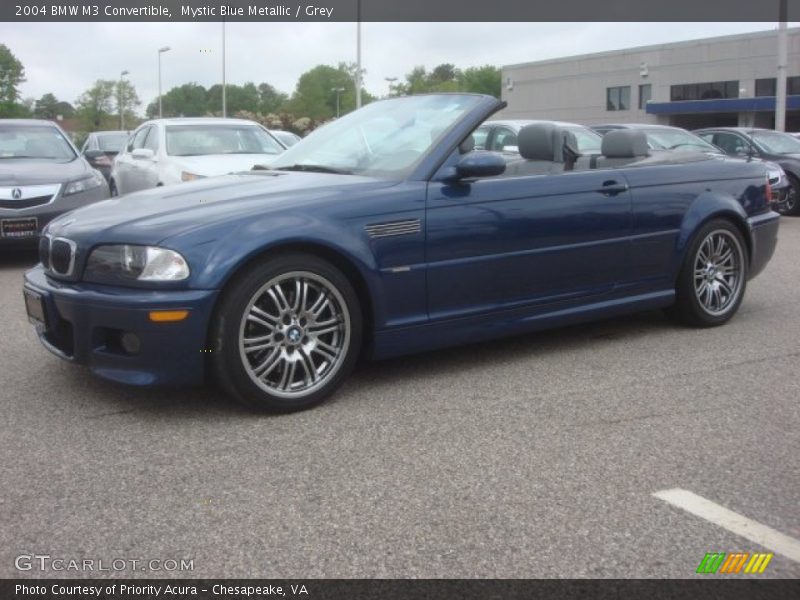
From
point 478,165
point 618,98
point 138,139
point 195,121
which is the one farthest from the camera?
point 618,98

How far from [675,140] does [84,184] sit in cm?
846

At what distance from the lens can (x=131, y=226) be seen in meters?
3.87

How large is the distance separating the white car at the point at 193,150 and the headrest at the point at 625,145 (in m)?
4.90

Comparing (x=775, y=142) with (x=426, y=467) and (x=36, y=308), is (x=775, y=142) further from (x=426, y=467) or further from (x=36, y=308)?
(x=36, y=308)

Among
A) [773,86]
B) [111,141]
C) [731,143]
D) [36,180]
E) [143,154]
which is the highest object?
[773,86]

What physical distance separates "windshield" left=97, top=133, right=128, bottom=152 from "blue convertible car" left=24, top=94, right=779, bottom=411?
14231 millimetres

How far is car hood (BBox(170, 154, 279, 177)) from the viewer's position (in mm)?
9266

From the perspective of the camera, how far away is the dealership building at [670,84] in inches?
1993

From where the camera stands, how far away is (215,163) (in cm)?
950

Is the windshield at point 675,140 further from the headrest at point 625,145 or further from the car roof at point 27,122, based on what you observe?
Answer: the car roof at point 27,122

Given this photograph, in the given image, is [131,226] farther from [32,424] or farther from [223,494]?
[223,494]

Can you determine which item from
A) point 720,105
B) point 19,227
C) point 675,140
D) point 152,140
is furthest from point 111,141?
point 720,105

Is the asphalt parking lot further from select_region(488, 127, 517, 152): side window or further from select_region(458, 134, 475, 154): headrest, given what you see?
select_region(488, 127, 517, 152): side window

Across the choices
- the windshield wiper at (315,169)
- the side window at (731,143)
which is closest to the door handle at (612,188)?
the windshield wiper at (315,169)
